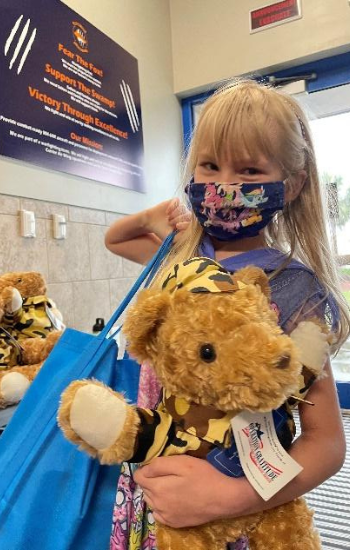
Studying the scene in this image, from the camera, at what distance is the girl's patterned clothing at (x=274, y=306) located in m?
0.59

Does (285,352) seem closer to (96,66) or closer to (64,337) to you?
(64,337)

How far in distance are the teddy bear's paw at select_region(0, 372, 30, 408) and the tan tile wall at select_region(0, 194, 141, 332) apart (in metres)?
0.58

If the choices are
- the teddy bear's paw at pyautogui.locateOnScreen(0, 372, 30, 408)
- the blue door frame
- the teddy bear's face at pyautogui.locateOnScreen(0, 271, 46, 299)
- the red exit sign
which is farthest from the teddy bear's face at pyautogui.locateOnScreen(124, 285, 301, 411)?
the red exit sign

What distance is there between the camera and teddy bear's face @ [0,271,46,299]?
1.39 metres

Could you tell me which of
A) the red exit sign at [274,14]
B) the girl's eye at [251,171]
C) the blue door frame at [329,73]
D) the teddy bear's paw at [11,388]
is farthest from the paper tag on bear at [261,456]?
the red exit sign at [274,14]

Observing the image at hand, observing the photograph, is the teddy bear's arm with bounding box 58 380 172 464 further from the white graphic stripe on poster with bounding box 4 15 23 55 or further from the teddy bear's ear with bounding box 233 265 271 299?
the white graphic stripe on poster with bounding box 4 15 23 55

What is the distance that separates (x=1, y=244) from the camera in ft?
5.46

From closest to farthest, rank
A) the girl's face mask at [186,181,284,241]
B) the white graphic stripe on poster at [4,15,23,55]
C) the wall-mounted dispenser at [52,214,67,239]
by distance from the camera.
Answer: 1. the girl's face mask at [186,181,284,241]
2. the white graphic stripe on poster at [4,15,23,55]
3. the wall-mounted dispenser at [52,214,67,239]

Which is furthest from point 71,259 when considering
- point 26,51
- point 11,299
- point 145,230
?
point 145,230

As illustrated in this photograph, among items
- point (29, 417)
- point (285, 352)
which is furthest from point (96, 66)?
point (285, 352)

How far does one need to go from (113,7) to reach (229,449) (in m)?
2.56

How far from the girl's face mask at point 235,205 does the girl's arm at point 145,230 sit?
0.15m

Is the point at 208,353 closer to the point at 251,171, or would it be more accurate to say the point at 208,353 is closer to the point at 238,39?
the point at 251,171

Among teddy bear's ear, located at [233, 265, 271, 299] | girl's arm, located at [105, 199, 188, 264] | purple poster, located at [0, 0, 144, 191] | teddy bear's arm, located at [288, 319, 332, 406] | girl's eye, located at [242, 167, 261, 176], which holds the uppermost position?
purple poster, located at [0, 0, 144, 191]
